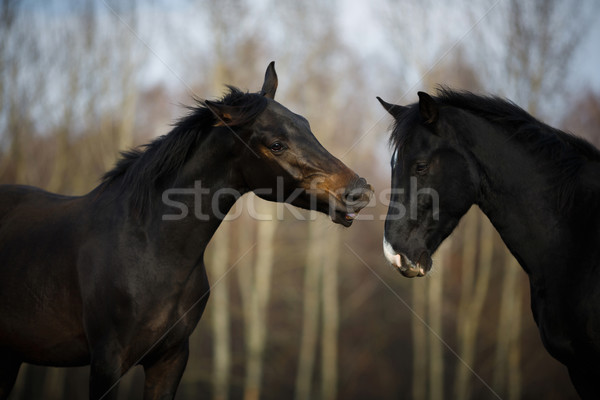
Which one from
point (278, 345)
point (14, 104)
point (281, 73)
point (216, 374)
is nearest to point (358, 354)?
point (278, 345)

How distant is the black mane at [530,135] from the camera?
3.60 m

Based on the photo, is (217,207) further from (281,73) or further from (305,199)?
(281,73)

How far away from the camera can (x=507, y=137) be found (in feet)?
12.4

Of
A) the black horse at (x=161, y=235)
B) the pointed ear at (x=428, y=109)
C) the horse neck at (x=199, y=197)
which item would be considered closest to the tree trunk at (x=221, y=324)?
the black horse at (x=161, y=235)

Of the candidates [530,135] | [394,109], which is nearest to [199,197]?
[394,109]

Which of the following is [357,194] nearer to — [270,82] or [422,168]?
[422,168]

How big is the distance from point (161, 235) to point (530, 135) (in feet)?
9.40

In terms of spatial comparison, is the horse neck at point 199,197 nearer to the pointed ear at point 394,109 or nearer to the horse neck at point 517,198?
the pointed ear at point 394,109

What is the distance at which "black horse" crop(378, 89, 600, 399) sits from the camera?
3.43m

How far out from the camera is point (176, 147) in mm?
3922

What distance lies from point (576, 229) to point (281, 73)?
1403 cm

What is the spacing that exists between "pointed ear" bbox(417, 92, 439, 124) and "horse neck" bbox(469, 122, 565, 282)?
13.0 inches

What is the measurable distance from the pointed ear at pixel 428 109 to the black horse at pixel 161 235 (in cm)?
68

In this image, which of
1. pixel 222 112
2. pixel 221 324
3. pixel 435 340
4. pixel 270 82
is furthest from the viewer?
pixel 435 340
